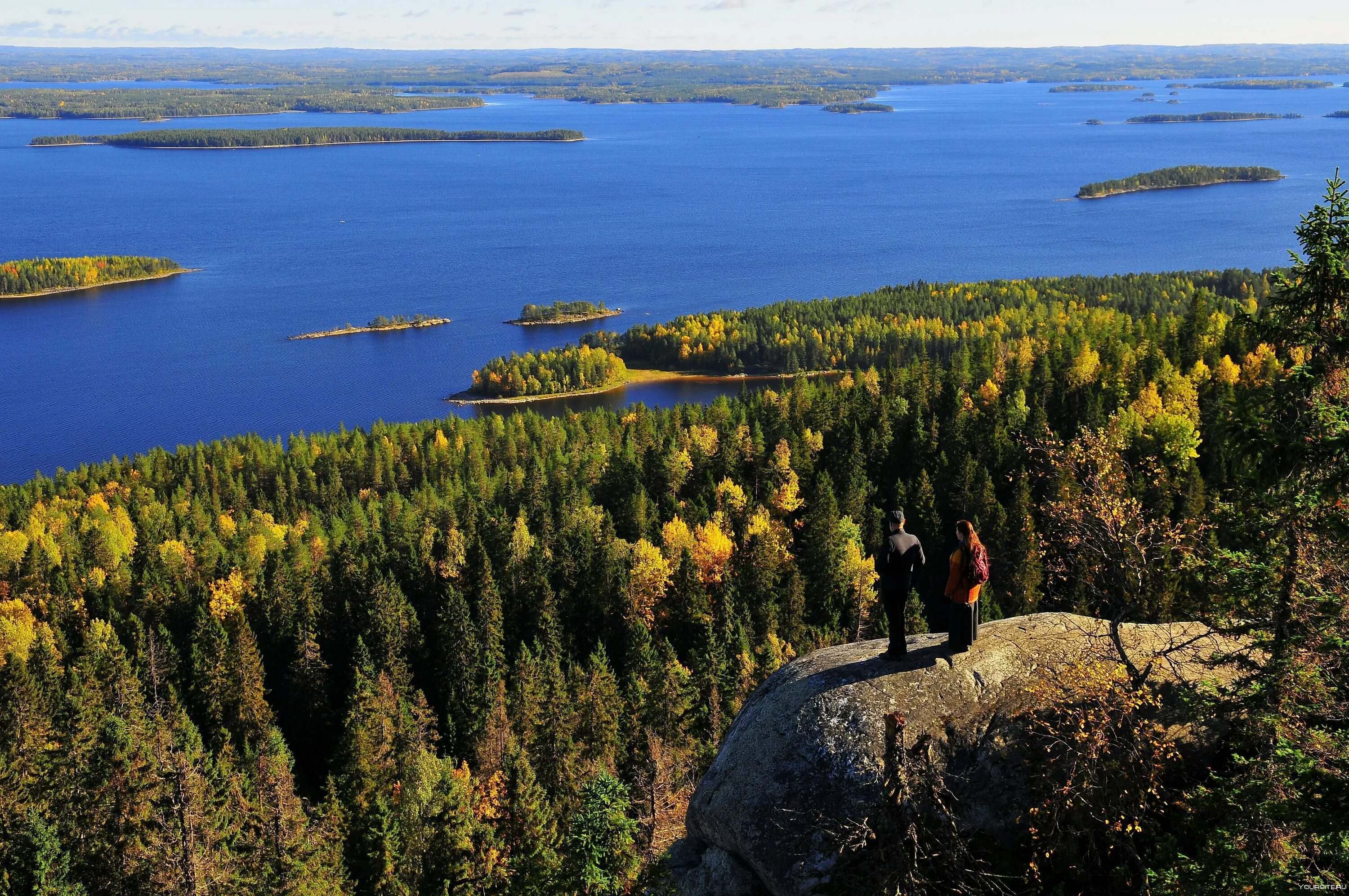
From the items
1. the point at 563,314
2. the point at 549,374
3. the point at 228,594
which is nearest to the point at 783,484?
the point at 228,594

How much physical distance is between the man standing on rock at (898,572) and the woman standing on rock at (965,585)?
0.56m

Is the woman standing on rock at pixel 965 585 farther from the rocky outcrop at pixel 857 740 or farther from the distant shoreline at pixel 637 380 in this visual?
the distant shoreline at pixel 637 380

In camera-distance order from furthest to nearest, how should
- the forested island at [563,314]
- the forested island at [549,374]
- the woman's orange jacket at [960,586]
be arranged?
the forested island at [563,314] < the forested island at [549,374] < the woman's orange jacket at [960,586]

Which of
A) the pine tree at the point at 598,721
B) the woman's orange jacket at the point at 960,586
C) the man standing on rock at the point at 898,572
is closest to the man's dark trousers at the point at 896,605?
the man standing on rock at the point at 898,572

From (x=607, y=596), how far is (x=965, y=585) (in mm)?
51776

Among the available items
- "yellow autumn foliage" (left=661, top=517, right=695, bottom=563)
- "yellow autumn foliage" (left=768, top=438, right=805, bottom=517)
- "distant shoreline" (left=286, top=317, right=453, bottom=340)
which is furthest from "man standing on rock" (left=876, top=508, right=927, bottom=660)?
"distant shoreline" (left=286, top=317, right=453, bottom=340)

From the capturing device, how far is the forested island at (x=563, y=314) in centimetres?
17775

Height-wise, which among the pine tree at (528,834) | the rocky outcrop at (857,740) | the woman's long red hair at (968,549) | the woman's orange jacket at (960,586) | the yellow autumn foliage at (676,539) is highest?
the woman's long red hair at (968,549)

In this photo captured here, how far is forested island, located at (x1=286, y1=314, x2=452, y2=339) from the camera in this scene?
569ft

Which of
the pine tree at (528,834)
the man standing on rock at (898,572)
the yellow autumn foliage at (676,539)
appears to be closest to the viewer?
the man standing on rock at (898,572)

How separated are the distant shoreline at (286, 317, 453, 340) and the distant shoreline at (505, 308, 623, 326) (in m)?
11.6

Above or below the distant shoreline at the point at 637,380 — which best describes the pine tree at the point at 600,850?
above

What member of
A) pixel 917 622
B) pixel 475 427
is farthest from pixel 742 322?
pixel 917 622

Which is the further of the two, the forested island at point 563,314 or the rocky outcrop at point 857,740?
the forested island at point 563,314
